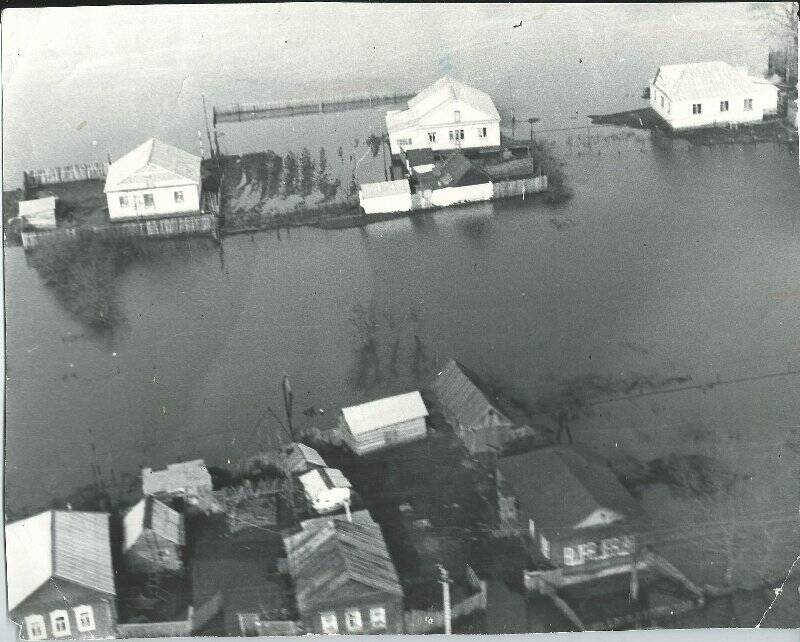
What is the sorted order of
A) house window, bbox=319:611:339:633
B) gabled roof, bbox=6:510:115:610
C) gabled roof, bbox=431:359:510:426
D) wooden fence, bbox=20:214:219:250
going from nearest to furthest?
1. gabled roof, bbox=6:510:115:610
2. house window, bbox=319:611:339:633
3. gabled roof, bbox=431:359:510:426
4. wooden fence, bbox=20:214:219:250

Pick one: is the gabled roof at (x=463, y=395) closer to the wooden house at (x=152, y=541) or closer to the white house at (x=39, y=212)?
the wooden house at (x=152, y=541)

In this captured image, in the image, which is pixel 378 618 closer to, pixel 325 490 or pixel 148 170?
pixel 325 490

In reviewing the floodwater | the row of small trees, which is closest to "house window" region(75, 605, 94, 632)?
the floodwater

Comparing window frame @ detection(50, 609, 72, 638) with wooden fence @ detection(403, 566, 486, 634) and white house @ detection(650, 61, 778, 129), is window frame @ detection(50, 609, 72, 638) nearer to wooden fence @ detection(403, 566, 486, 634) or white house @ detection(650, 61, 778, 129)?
wooden fence @ detection(403, 566, 486, 634)

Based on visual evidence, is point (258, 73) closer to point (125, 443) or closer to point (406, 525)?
point (125, 443)

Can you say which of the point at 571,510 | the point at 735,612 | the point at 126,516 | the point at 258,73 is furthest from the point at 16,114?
the point at 735,612
